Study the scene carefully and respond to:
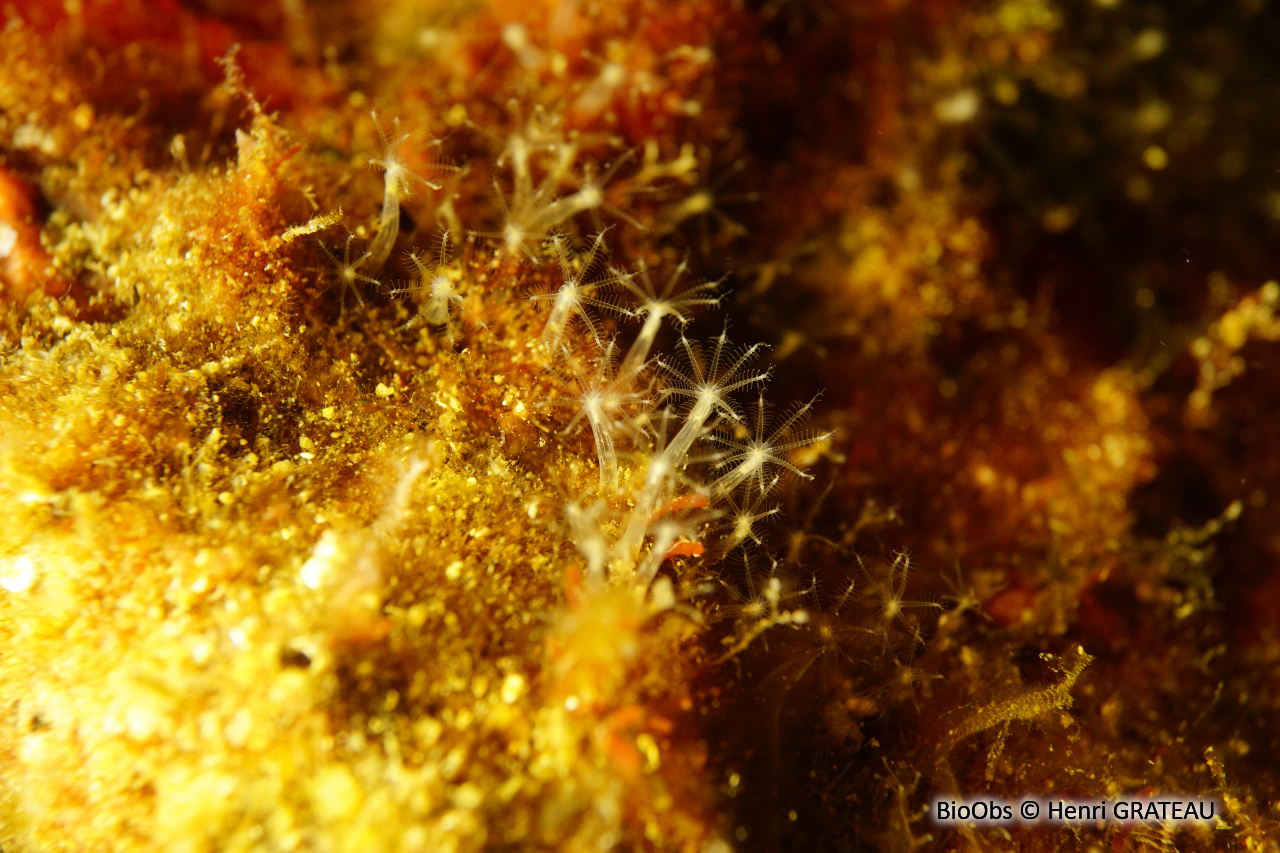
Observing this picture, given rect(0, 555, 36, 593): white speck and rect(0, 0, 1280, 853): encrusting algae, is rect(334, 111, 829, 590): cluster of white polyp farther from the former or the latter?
rect(0, 555, 36, 593): white speck

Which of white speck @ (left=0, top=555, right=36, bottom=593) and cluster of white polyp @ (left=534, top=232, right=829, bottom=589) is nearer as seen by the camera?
white speck @ (left=0, top=555, right=36, bottom=593)

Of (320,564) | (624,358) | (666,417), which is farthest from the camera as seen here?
(624,358)

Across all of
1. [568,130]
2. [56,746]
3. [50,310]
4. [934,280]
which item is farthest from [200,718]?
[934,280]

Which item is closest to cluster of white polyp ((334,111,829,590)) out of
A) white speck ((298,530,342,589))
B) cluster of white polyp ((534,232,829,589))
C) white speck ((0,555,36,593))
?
cluster of white polyp ((534,232,829,589))

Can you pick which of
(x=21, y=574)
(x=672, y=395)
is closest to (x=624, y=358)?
(x=672, y=395)

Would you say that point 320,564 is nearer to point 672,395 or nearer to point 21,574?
point 21,574

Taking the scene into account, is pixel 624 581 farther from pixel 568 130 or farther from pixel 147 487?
pixel 568 130

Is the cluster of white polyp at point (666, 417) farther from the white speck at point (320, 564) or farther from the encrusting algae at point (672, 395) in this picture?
the white speck at point (320, 564)

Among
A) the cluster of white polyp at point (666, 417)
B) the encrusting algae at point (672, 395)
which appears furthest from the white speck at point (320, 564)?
the cluster of white polyp at point (666, 417)

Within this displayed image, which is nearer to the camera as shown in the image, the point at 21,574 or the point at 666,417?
the point at 21,574
